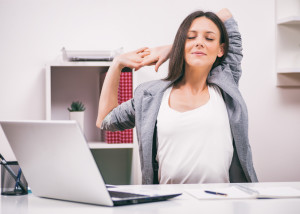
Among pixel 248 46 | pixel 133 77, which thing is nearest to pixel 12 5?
pixel 133 77

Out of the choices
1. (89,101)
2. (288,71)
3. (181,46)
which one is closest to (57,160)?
(181,46)

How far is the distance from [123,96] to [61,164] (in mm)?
1622

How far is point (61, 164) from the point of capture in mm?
1036

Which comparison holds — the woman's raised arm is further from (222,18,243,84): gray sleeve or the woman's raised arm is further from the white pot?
the white pot

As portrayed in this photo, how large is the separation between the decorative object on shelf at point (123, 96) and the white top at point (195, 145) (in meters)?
0.88

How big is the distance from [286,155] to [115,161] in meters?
1.16

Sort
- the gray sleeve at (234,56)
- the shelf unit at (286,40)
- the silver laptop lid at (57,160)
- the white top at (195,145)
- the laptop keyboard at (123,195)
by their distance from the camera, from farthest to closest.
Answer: the shelf unit at (286,40)
the gray sleeve at (234,56)
the white top at (195,145)
the laptop keyboard at (123,195)
the silver laptop lid at (57,160)

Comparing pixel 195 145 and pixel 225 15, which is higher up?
pixel 225 15

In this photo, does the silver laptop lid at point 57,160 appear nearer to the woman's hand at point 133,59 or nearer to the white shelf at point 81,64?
the woman's hand at point 133,59

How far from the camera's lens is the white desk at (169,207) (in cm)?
99

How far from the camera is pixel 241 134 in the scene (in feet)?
5.68

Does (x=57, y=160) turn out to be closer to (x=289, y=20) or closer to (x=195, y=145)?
(x=195, y=145)

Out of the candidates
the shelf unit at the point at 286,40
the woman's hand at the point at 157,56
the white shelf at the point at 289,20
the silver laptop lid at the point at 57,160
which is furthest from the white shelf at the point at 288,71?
the silver laptop lid at the point at 57,160

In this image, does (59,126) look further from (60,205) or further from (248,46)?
(248,46)
